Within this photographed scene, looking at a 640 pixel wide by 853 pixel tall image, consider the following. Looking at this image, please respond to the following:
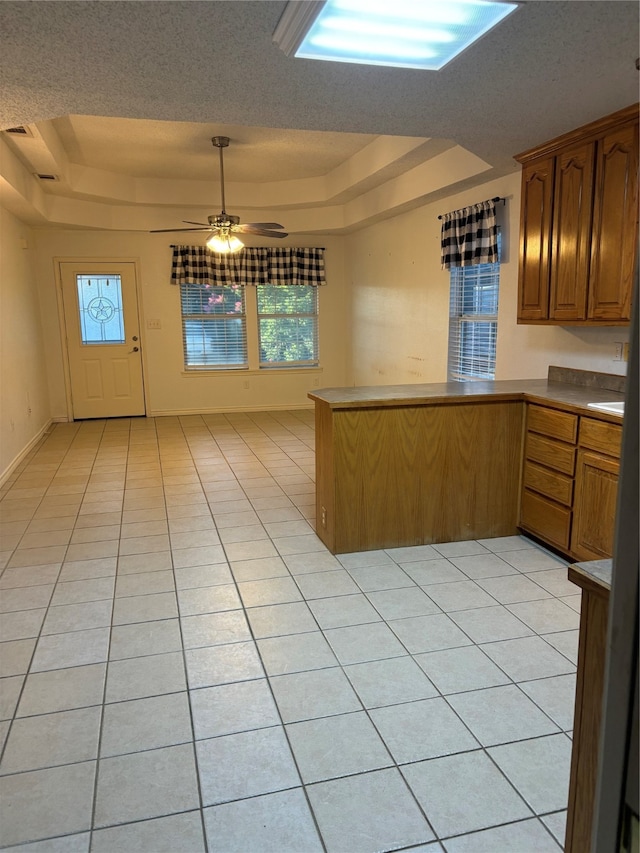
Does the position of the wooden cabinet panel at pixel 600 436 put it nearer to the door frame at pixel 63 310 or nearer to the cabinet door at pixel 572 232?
the cabinet door at pixel 572 232

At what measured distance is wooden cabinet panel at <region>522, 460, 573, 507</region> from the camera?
3109 mm

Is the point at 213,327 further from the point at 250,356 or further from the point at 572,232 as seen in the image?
the point at 572,232

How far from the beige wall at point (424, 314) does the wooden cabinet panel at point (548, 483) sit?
765 mm

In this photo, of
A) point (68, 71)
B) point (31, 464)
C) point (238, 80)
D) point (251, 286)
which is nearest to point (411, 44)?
point (238, 80)

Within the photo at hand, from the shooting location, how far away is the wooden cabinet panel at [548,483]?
3.11 metres

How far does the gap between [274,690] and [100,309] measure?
6.29 m

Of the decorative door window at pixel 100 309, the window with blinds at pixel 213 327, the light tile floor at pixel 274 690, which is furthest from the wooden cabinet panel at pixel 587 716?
the decorative door window at pixel 100 309

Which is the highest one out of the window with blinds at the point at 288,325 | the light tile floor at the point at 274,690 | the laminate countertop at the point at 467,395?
the window with blinds at the point at 288,325

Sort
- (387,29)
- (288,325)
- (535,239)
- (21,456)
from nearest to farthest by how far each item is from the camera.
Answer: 1. (387,29)
2. (535,239)
3. (21,456)
4. (288,325)

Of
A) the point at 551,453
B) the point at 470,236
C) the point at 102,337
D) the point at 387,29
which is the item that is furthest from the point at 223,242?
the point at 551,453

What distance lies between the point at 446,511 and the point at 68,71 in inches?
113

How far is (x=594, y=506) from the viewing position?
9.50 ft

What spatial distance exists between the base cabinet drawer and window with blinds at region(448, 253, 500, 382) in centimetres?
157

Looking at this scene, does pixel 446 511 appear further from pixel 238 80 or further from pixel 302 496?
pixel 238 80
